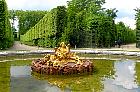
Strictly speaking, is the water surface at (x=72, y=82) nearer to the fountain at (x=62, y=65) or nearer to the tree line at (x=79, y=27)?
the fountain at (x=62, y=65)

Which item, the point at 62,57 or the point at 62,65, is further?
the point at 62,57

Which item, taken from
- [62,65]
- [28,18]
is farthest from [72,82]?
[28,18]

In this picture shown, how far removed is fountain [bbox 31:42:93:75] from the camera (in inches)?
834

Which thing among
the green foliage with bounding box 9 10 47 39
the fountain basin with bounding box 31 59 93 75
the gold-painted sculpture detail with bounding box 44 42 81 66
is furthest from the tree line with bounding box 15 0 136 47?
the green foliage with bounding box 9 10 47 39

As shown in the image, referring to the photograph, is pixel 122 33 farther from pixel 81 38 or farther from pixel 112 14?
pixel 81 38

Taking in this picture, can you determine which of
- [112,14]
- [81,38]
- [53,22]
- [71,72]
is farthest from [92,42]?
[71,72]

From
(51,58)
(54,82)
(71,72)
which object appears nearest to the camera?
(54,82)

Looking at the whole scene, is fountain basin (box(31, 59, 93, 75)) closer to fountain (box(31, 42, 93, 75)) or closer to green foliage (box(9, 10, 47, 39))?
fountain (box(31, 42, 93, 75))

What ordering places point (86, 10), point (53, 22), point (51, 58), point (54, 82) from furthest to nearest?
point (86, 10) < point (53, 22) < point (51, 58) < point (54, 82)

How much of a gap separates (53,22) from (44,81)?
35.7 meters

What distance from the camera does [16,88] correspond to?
650 inches

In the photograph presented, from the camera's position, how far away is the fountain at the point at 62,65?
2117cm

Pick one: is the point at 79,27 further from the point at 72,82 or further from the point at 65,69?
the point at 72,82

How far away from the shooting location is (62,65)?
21219 millimetres
